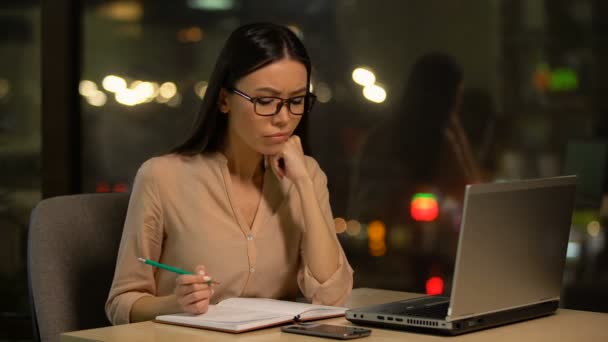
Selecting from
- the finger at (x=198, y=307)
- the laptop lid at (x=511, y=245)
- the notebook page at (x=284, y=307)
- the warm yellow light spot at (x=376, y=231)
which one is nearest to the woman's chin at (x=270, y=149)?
the notebook page at (x=284, y=307)

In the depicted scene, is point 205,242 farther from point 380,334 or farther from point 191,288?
point 380,334

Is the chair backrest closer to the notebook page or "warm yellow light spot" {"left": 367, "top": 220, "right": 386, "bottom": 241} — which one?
the notebook page

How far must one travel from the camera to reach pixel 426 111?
3.01 metres

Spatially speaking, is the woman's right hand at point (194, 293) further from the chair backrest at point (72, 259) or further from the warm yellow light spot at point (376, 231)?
the warm yellow light spot at point (376, 231)

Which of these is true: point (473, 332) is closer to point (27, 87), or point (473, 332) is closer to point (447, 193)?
point (447, 193)

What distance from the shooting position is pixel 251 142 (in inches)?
93.4

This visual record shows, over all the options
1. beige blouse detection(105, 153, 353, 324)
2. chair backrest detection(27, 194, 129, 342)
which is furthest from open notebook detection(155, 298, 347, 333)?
chair backrest detection(27, 194, 129, 342)

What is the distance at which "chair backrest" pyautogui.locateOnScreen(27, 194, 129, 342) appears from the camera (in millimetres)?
2389

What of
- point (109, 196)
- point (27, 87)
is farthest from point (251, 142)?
point (27, 87)

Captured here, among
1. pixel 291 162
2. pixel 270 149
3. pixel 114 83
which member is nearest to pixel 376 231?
pixel 291 162

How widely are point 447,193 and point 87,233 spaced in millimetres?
1136

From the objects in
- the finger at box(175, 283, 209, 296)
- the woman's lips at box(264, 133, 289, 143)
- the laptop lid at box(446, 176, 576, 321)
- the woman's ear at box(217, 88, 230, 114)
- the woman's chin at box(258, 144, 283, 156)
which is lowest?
the finger at box(175, 283, 209, 296)

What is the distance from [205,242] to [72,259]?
0.38 meters

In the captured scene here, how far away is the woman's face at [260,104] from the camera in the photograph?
7.64ft
